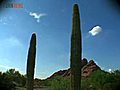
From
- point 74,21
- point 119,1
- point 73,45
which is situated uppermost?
point 74,21

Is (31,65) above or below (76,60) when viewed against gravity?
above

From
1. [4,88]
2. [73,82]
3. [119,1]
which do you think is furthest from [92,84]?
[119,1]

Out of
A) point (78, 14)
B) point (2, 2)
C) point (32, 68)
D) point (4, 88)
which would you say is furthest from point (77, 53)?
point (2, 2)

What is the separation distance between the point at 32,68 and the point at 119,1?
13331 mm

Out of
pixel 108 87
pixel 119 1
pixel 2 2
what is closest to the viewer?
pixel 119 1

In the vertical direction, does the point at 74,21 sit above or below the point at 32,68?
above

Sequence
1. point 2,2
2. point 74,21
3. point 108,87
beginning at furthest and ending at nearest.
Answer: point 108,87 < point 74,21 < point 2,2

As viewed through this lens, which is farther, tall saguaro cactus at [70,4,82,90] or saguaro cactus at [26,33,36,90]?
saguaro cactus at [26,33,36,90]

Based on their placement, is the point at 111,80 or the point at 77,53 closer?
the point at 77,53

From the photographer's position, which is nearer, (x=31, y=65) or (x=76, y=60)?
(x=76, y=60)

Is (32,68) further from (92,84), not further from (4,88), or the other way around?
(92,84)

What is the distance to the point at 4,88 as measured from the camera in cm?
1902

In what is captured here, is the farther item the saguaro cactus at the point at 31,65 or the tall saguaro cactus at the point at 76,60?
the saguaro cactus at the point at 31,65

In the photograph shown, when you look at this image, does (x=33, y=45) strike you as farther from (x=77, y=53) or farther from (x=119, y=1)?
(x=119, y=1)
